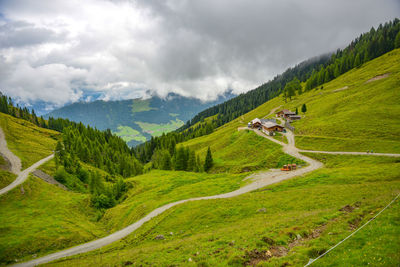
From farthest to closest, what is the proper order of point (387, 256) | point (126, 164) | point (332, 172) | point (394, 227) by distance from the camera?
point (126, 164) < point (332, 172) < point (394, 227) < point (387, 256)

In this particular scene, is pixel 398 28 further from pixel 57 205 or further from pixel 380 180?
pixel 57 205

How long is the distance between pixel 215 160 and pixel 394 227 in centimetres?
6417

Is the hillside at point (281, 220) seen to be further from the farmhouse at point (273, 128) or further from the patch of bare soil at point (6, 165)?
the patch of bare soil at point (6, 165)

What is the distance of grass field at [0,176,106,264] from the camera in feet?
96.4

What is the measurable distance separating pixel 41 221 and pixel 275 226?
44.8 m

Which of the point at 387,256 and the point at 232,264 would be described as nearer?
the point at 387,256

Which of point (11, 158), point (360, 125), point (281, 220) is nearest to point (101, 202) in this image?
point (11, 158)

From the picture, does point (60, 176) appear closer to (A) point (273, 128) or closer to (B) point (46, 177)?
(B) point (46, 177)

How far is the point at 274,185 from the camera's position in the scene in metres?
Answer: 37.8

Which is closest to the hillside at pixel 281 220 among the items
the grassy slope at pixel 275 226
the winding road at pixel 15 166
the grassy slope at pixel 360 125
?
the grassy slope at pixel 275 226

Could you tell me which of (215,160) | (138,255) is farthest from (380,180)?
(215,160)

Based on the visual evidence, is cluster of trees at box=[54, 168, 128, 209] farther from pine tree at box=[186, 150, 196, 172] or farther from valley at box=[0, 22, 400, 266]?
pine tree at box=[186, 150, 196, 172]

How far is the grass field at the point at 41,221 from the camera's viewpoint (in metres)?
29.4

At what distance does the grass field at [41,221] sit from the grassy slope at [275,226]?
32.5 feet
